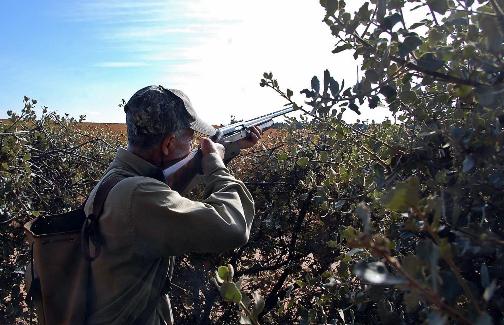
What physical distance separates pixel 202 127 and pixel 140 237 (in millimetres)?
803

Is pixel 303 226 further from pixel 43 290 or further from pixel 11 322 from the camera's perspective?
pixel 43 290

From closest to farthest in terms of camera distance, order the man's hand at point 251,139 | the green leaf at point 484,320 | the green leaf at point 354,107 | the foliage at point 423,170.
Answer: the green leaf at point 484,320 → the foliage at point 423,170 → the green leaf at point 354,107 → the man's hand at point 251,139

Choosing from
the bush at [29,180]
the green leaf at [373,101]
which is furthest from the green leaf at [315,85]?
the bush at [29,180]

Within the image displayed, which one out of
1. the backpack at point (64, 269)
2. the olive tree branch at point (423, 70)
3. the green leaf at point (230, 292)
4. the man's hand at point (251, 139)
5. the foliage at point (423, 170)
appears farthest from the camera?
the man's hand at point (251, 139)

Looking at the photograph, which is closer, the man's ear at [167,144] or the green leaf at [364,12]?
the green leaf at [364,12]

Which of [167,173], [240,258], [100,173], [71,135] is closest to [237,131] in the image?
[167,173]

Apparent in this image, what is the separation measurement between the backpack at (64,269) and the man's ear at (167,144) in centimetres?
35

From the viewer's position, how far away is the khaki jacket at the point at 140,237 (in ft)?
6.53

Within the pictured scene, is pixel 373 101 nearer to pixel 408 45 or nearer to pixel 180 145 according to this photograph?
pixel 408 45

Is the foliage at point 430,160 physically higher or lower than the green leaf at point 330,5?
lower

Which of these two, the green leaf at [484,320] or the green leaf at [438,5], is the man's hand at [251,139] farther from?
the green leaf at [484,320]

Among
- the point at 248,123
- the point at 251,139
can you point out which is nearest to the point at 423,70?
the point at 251,139

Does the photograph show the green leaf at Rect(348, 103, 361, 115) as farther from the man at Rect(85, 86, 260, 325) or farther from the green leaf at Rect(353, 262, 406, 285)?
the green leaf at Rect(353, 262, 406, 285)

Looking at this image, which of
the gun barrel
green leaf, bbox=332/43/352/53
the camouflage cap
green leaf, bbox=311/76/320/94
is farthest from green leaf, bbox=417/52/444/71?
the gun barrel
